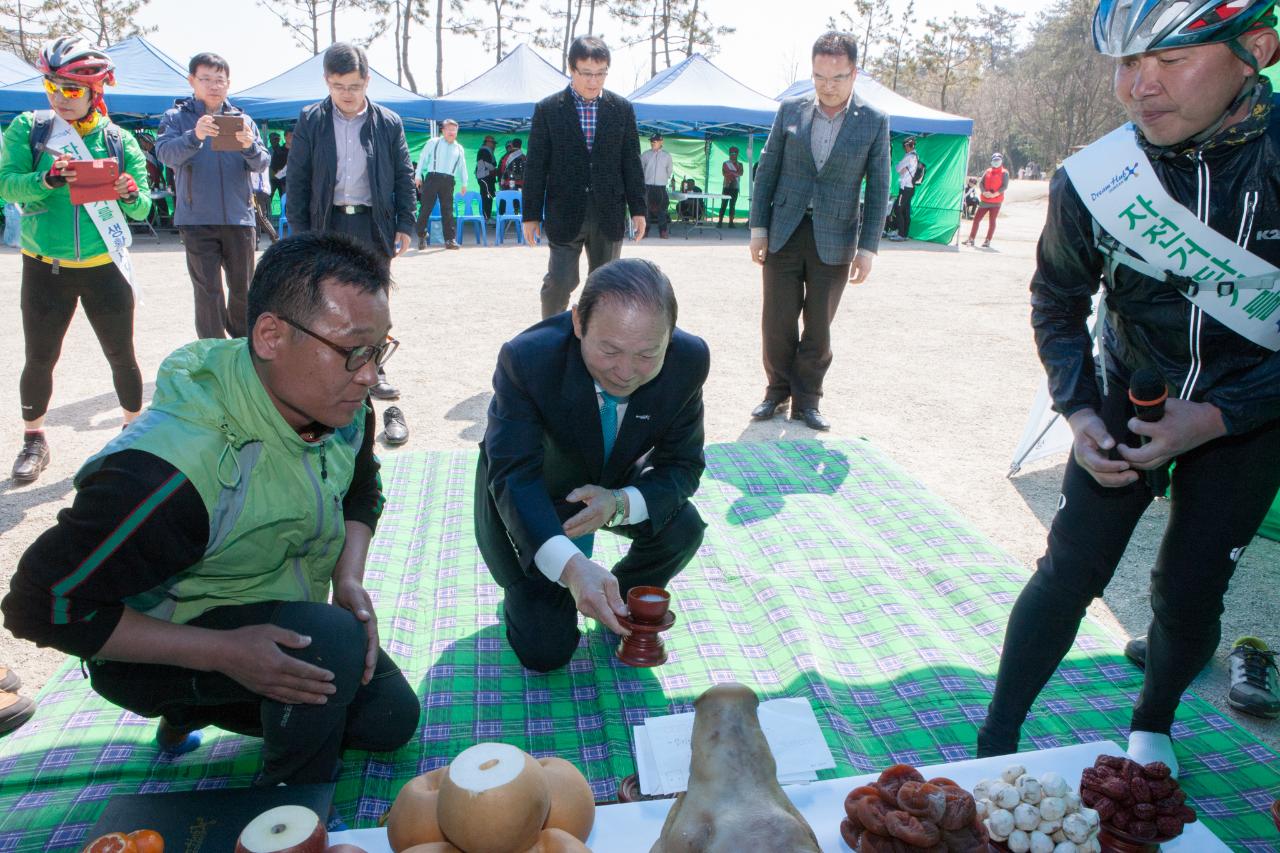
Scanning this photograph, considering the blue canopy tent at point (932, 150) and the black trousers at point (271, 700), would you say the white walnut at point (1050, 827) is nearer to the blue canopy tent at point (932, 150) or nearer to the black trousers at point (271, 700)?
the black trousers at point (271, 700)

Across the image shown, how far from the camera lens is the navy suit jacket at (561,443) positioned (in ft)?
8.10

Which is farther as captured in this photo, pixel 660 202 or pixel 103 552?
pixel 660 202

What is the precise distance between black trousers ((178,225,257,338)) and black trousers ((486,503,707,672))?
3612mm

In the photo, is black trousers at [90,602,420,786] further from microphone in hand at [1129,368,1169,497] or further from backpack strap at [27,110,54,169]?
backpack strap at [27,110,54,169]

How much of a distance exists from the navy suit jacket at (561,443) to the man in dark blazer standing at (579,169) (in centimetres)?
303

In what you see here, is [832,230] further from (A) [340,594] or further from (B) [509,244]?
(B) [509,244]

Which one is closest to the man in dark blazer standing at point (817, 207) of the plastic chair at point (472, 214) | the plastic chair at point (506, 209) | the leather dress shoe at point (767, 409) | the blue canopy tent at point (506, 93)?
the leather dress shoe at point (767, 409)

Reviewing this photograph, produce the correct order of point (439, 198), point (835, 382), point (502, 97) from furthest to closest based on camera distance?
point (502, 97) < point (439, 198) < point (835, 382)

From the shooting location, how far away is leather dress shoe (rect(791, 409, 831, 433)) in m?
5.38

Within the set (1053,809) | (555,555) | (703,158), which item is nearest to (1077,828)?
(1053,809)

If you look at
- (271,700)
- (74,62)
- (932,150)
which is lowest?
(271,700)

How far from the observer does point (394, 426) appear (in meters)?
5.02

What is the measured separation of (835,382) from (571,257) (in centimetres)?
239

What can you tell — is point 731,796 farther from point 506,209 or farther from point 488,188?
point 488,188
